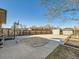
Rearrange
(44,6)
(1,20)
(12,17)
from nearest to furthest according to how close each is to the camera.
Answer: (44,6) < (1,20) < (12,17)

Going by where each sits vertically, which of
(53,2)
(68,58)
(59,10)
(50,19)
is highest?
(53,2)

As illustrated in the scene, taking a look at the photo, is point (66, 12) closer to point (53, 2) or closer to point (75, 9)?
point (75, 9)


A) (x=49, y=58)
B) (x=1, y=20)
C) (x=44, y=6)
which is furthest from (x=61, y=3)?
(x=1, y=20)

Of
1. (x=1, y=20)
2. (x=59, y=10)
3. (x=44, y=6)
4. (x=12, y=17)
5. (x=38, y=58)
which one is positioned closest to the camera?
(x=38, y=58)

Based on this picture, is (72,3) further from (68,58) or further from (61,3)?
(68,58)

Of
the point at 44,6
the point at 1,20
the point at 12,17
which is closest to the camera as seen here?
the point at 44,6

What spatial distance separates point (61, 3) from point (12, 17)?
1417 centimetres

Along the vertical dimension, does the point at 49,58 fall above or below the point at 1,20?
below

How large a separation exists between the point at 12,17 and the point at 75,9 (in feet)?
47.9

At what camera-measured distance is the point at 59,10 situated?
6457 mm

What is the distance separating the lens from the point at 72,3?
618 centimetres

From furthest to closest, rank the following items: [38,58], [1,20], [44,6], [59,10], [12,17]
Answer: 1. [12,17]
2. [1,20]
3. [44,6]
4. [59,10]
5. [38,58]

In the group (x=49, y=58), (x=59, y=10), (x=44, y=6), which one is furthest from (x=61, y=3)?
(x=49, y=58)

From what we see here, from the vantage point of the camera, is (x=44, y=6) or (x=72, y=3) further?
(x=44, y=6)
